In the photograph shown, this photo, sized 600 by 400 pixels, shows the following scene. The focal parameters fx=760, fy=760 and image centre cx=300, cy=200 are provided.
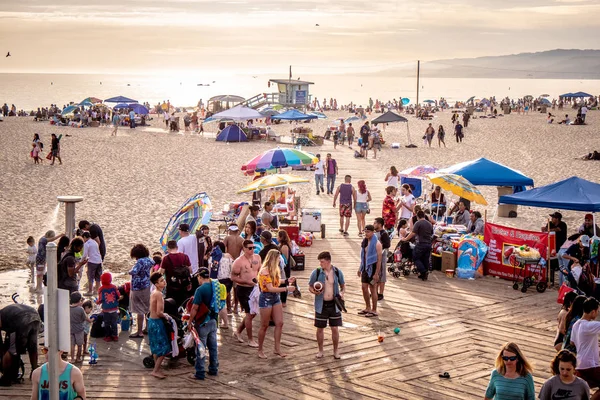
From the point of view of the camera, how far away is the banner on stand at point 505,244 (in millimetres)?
13258

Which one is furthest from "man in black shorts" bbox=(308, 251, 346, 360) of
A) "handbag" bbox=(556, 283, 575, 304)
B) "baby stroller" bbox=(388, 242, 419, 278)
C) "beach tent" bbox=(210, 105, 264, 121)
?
"beach tent" bbox=(210, 105, 264, 121)

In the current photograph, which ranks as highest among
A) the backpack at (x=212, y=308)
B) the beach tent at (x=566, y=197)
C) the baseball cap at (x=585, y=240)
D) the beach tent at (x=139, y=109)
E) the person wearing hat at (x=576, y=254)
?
the beach tent at (x=139, y=109)

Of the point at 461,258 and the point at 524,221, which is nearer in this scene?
the point at 461,258

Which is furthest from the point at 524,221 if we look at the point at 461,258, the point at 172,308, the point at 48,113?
the point at 48,113

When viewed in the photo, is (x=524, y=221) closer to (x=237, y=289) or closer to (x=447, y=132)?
(x=237, y=289)

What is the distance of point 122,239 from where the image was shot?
58.6 feet

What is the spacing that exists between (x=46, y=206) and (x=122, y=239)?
5.45 m

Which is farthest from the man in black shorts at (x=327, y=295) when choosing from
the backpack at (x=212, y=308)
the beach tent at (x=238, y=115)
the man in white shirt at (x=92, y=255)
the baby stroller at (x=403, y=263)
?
the beach tent at (x=238, y=115)

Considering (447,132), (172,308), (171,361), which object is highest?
(447,132)

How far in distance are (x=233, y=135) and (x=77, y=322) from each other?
110 ft

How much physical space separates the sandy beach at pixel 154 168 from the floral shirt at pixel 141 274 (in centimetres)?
481

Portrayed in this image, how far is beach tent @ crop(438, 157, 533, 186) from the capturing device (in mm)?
16703

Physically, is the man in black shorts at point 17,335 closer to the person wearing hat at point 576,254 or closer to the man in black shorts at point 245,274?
the man in black shorts at point 245,274

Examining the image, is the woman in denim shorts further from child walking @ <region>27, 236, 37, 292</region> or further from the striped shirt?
child walking @ <region>27, 236, 37, 292</region>
